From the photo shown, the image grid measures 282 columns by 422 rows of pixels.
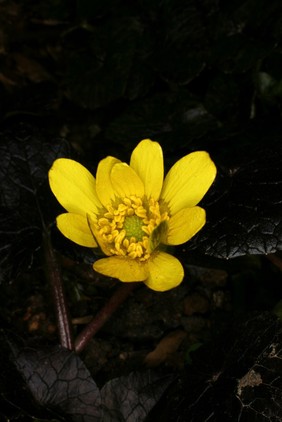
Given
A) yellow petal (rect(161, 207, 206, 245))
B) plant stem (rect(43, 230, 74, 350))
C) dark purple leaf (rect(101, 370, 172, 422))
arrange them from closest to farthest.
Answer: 1. yellow petal (rect(161, 207, 206, 245))
2. dark purple leaf (rect(101, 370, 172, 422))
3. plant stem (rect(43, 230, 74, 350))

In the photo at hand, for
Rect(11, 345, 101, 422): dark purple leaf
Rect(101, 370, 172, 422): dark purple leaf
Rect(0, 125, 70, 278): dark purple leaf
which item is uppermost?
Rect(0, 125, 70, 278): dark purple leaf

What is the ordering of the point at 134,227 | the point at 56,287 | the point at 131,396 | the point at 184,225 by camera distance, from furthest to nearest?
the point at 56,287, the point at 131,396, the point at 134,227, the point at 184,225

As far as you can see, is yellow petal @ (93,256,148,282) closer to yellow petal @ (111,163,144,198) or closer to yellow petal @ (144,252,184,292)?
yellow petal @ (144,252,184,292)

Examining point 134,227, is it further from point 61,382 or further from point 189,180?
point 61,382

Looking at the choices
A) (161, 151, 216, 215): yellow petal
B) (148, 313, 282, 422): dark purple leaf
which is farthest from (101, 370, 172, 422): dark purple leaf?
(161, 151, 216, 215): yellow petal

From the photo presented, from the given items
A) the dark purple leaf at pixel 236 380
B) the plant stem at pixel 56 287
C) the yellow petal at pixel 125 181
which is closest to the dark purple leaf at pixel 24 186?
the plant stem at pixel 56 287

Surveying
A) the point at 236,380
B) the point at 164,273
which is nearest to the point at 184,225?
the point at 164,273
